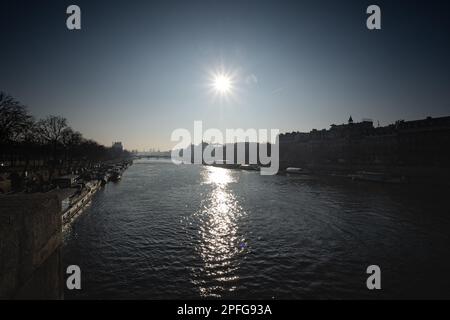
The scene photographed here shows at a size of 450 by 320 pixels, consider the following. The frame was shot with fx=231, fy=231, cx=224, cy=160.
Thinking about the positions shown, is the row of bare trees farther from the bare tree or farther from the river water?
the river water

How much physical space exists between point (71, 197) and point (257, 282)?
81.2 feet

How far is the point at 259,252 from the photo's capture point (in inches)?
620

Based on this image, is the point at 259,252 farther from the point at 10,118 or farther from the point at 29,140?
the point at 29,140

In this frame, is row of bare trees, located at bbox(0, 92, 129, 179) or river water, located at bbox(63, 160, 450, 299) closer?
river water, located at bbox(63, 160, 450, 299)

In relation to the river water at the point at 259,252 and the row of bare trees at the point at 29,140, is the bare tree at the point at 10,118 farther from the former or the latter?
the river water at the point at 259,252

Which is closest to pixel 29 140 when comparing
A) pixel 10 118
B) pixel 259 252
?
pixel 10 118

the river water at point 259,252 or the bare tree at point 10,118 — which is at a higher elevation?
the bare tree at point 10,118

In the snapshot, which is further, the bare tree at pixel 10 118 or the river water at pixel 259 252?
the bare tree at pixel 10 118

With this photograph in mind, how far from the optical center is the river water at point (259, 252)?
1148 centimetres

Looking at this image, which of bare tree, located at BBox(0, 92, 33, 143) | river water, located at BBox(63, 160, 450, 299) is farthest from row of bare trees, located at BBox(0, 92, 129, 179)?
river water, located at BBox(63, 160, 450, 299)

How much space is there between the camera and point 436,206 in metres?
29.1

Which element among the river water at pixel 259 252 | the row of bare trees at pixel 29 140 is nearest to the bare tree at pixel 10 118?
the row of bare trees at pixel 29 140

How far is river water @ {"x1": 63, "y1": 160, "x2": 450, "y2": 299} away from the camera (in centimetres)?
1148
